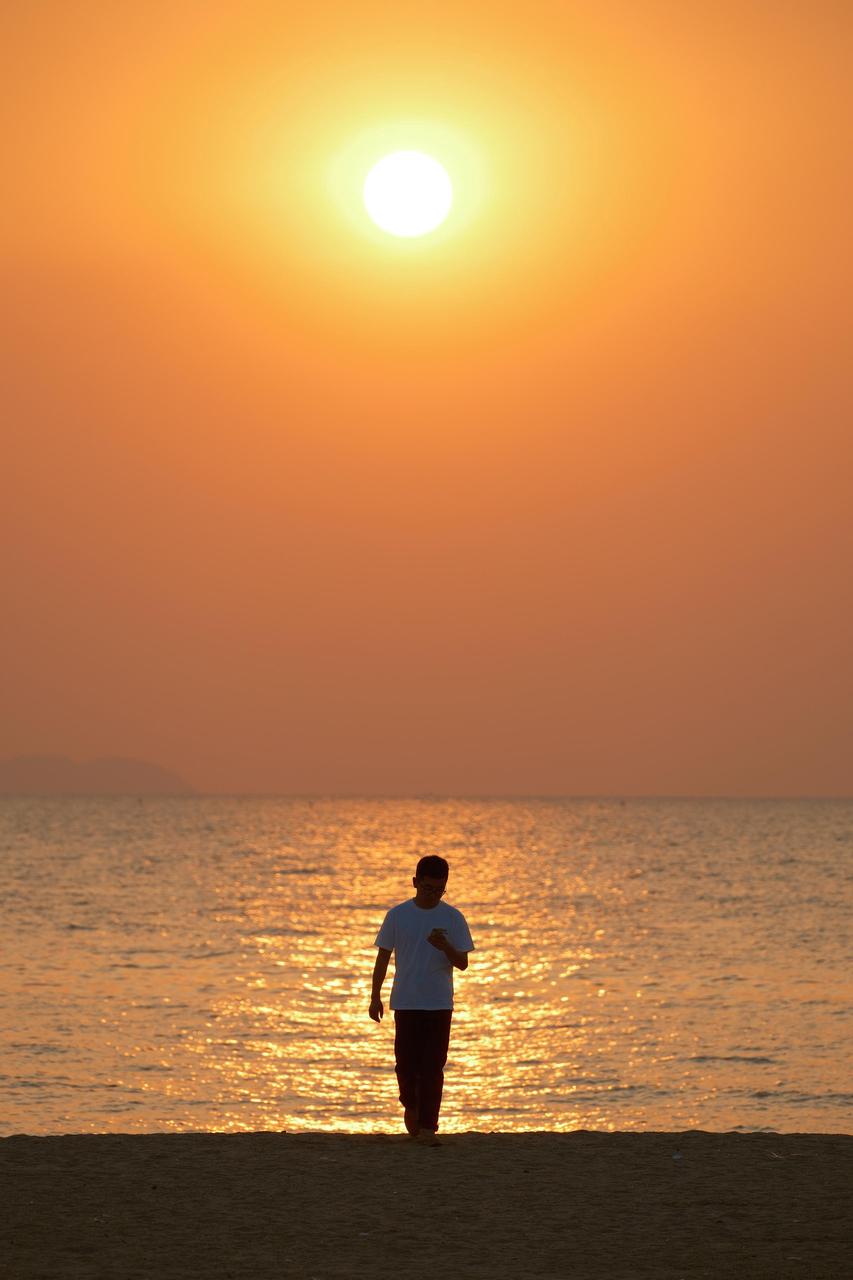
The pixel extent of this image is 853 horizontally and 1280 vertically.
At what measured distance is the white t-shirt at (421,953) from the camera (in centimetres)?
1191

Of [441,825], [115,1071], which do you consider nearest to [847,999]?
[115,1071]

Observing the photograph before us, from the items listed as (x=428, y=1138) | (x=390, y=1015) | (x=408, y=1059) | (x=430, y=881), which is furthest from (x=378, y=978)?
(x=390, y=1015)

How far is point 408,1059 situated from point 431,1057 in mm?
171

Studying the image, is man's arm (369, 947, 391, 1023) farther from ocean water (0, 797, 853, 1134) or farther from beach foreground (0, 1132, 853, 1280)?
ocean water (0, 797, 853, 1134)

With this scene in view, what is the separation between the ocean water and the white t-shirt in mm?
6238

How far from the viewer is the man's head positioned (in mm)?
11844

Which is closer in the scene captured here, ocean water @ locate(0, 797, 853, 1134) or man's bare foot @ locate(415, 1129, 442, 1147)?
man's bare foot @ locate(415, 1129, 442, 1147)

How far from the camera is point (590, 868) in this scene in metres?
92.2

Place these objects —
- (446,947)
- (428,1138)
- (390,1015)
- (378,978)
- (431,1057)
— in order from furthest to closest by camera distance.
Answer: (390,1015) → (378,978) → (431,1057) → (428,1138) → (446,947)

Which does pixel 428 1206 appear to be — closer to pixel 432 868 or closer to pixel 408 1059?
pixel 408 1059

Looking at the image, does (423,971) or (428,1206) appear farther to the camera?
(423,971)

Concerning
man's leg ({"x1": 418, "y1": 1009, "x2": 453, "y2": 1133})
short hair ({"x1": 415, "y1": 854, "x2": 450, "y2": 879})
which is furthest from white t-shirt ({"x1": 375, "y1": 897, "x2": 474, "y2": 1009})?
short hair ({"x1": 415, "y1": 854, "x2": 450, "y2": 879})

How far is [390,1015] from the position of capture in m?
28.6

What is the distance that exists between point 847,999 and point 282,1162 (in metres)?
21.1
